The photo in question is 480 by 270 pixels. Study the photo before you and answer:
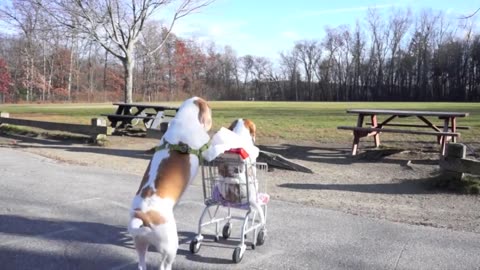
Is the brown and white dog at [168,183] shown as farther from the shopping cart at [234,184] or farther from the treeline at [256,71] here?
the treeline at [256,71]

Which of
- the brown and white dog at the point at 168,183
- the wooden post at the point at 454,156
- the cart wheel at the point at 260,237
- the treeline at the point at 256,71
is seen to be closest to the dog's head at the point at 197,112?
the brown and white dog at the point at 168,183

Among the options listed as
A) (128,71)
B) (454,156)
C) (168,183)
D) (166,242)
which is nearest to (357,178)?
(454,156)

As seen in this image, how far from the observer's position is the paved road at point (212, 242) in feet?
14.0

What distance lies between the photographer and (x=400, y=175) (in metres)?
9.03

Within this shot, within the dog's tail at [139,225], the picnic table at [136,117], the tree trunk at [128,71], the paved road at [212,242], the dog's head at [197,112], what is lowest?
the paved road at [212,242]

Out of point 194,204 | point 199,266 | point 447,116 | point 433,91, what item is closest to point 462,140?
point 447,116

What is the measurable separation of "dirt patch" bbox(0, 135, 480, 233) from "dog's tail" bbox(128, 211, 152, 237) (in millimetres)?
3539

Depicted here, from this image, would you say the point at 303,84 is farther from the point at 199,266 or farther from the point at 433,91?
the point at 199,266

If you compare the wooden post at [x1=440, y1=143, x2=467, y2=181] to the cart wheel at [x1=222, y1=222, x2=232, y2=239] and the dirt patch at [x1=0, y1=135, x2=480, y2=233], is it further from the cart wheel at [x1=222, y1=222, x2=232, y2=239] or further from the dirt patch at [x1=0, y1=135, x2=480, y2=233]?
the cart wheel at [x1=222, y1=222, x2=232, y2=239]

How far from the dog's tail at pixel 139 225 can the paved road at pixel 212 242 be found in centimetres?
100

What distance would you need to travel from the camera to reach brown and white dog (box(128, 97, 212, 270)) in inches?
131

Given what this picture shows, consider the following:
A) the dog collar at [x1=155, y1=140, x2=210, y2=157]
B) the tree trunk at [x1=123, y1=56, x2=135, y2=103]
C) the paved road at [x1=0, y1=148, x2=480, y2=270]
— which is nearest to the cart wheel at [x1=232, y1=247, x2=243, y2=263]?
the paved road at [x1=0, y1=148, x2=480, y2=270]

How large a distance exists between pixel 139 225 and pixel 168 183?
407 mm

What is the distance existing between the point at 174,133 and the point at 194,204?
113 inches
